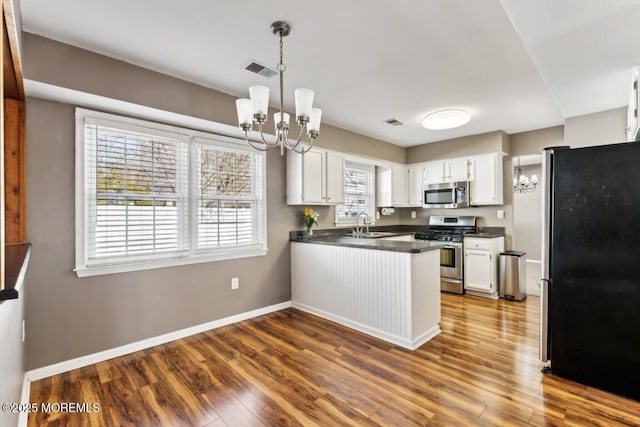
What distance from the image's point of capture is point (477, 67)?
9.08 ft

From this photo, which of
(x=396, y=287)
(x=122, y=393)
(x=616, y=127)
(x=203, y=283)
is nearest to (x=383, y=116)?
(x=396, y=287)

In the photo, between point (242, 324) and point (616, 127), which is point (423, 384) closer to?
point (242, 324)

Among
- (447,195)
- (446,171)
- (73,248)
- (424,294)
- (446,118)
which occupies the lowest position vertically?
(424,294)

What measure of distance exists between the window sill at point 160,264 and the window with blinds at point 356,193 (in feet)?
5.41

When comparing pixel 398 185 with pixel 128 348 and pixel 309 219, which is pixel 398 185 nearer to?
pixel 309 219

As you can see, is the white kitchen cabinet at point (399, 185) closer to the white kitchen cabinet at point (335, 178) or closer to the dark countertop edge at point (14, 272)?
the white kitchen cabinet at point (335, 178)

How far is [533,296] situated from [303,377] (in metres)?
3.96

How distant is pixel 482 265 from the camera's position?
4.66 meters

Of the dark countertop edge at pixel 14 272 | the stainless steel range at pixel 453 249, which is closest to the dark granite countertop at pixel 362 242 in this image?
the stainless steel range at pixel 453 249

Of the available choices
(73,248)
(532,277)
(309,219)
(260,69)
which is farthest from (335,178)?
(532,277)

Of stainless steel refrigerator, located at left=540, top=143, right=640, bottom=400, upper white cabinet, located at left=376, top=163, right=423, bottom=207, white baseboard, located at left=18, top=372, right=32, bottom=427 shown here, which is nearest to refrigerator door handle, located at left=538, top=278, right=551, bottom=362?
stainless steel refrigerator, located at left=540, top=143, right=640, bottom=400

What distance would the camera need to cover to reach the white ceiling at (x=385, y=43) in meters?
1.98

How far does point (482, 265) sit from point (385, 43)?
11.8 feet

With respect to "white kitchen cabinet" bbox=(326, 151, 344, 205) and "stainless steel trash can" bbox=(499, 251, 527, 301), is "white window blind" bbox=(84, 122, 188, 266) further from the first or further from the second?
"stainless steel trash can" bbox=(499, 251, 527, 301)
